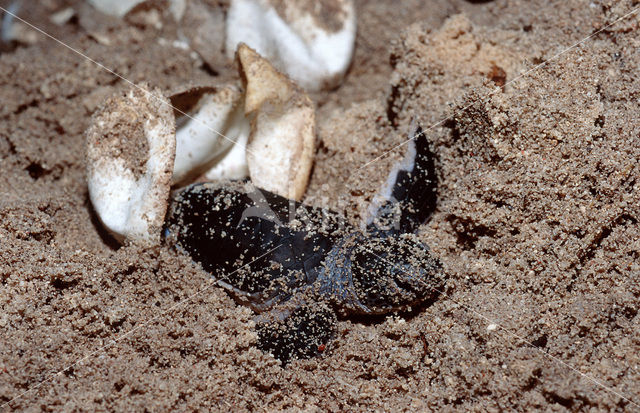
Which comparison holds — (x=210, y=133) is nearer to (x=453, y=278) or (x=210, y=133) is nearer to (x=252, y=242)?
(x=252, y=242)

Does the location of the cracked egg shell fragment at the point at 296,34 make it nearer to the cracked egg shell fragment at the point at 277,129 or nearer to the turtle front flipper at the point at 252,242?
the cracked egg shell fragment at the point at 277,129

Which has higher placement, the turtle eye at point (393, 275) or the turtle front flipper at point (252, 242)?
the turtle eye at point (393, 275)

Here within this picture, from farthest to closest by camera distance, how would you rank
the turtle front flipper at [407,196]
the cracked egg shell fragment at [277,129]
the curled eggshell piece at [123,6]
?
1. the curled eggshell piece at [123,6]
2. the cracked egg shell fragment at [277,129]
3. the turtle front flipper at [407,196]

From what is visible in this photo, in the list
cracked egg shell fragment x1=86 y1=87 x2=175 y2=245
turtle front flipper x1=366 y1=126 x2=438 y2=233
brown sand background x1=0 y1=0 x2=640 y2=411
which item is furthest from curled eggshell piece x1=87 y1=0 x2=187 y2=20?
turtle front flipper x1=366 y1=126 x2=438 y2=233

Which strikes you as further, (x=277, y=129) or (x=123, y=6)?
(x=123, y=6)

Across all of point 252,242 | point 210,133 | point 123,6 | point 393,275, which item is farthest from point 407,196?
point 123,6

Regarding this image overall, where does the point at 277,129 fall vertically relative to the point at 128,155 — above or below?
above

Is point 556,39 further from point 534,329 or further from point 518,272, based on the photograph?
point 534,329

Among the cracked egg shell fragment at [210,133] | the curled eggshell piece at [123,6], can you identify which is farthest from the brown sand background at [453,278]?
the curled eggshell piece at [123,6]
